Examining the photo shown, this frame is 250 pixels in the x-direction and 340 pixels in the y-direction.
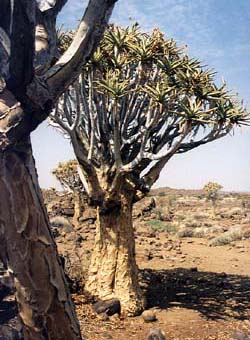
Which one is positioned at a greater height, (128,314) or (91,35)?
(91,35)

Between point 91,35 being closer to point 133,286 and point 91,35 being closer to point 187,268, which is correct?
point 133,286

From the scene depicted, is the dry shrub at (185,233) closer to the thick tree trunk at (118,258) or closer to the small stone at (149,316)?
the thick tree trunk at (118,258)

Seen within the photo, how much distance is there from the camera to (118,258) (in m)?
7.74

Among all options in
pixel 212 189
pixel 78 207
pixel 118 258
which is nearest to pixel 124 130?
pixel 118 258

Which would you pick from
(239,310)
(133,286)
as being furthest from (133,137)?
(239,310)

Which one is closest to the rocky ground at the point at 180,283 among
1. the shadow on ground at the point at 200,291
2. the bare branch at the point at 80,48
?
the shadow on ground at the point at 200,291

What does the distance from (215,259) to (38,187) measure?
12058 mm

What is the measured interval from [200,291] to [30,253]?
7315 mm

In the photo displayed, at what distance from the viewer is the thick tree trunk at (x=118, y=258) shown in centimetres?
768

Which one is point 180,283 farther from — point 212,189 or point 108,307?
point 212,189

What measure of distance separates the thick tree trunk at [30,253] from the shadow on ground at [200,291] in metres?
5.32

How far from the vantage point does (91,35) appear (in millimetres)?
2727

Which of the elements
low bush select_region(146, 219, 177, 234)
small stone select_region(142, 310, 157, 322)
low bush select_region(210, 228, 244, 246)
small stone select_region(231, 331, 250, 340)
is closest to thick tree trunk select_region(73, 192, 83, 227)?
low bush select_region(146, 219, 177, 234)

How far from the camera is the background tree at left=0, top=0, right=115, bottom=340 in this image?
2.44m
